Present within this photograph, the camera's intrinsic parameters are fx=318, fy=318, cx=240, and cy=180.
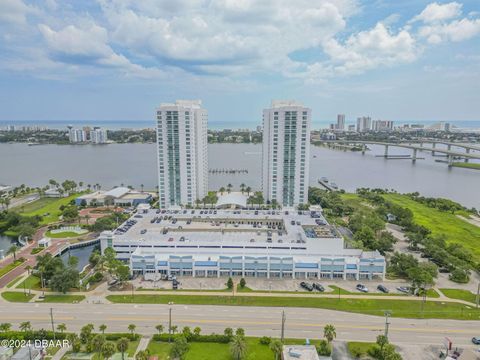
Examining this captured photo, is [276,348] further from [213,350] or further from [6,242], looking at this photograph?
[6,242]

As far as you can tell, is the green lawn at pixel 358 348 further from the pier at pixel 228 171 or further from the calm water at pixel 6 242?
the pier at pixel 228 171

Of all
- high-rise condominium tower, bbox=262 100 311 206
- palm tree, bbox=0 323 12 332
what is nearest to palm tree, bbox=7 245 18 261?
palm tree, bbox=0 323 12 332

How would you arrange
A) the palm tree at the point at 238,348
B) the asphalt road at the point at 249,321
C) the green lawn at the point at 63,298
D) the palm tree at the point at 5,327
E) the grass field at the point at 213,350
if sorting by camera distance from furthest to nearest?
the green lawn at the point at 63,298 → the asphalt road at the point at 249,321 → the palm tree at the point at 5,327 → the grass field at the point at 213,350 → the palm tree at the point at 238,348

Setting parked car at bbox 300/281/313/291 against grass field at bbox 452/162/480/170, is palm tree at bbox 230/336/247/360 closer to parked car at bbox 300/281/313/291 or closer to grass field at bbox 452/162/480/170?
parked car at bbox 300/281/313/291

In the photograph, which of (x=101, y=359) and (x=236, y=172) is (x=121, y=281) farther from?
(x=236, y=172)

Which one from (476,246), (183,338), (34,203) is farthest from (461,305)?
(34,203)

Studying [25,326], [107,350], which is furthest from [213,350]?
[25,326]

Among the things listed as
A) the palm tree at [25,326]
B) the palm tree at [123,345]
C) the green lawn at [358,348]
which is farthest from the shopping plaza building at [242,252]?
the palm tree at [123,345]
